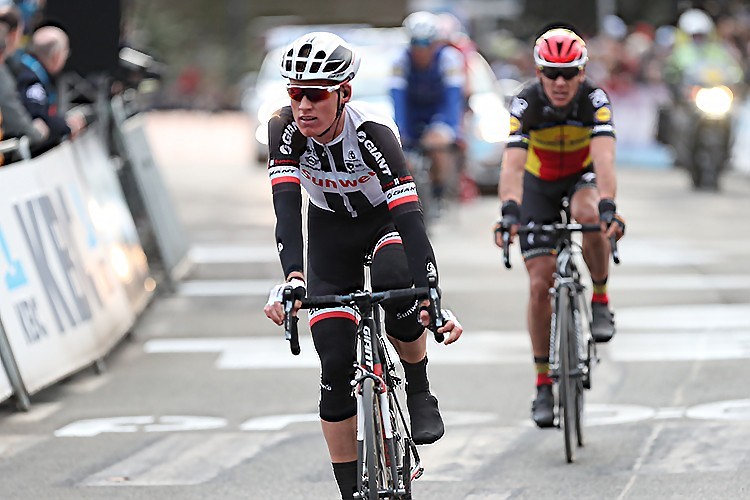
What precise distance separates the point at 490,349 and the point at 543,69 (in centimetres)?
357

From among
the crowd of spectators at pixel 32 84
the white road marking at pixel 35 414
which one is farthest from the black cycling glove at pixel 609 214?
the crowd of spectators at pixel 32 84

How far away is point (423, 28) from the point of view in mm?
16984

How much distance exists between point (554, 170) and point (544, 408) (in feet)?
4.10

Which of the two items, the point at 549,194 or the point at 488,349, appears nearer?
the point at 549,194

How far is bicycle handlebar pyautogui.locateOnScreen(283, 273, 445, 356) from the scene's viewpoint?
611 cm

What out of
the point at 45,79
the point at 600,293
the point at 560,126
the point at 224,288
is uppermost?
the point at 560,126

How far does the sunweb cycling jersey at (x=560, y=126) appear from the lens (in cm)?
854

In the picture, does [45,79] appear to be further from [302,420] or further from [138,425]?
[302,420]

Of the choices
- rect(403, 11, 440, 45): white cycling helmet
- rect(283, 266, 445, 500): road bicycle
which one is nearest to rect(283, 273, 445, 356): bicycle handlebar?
rect(283, 266, 445, 500): road bicycle

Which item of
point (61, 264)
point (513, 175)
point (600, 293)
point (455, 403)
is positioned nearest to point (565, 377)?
point (600, 293)

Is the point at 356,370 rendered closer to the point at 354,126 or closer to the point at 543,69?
the point at 354,126

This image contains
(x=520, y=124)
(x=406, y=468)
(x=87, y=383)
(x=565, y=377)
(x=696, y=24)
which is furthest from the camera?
(x=696, y=24)

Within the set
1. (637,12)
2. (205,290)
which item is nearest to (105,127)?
(205,290)

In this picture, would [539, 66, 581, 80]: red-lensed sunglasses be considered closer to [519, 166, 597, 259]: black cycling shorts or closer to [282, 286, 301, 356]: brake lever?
[519, 166, 597, 259]: black cycling shorts
